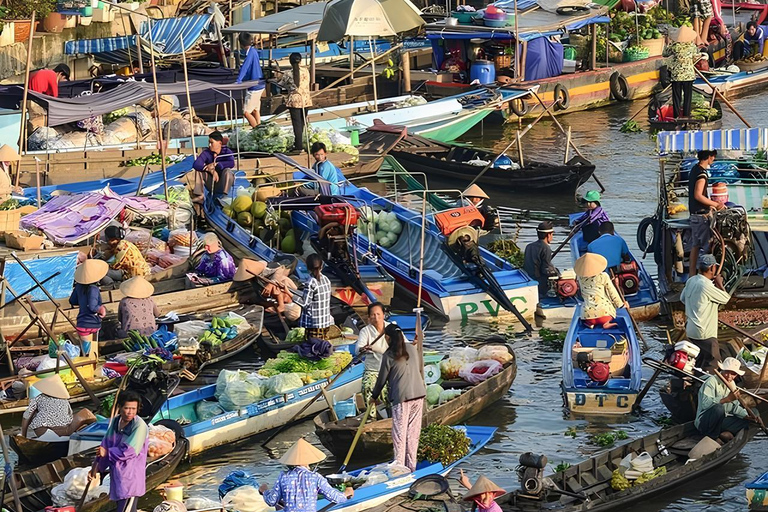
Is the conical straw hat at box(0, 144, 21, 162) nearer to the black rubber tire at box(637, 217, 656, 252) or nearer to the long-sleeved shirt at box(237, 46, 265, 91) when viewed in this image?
the long-sleeved shirt at box(237, 46, 265, 91)

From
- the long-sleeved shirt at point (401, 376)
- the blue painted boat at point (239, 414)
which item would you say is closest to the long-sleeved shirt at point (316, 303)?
the blue painted boat at point (239, 414)

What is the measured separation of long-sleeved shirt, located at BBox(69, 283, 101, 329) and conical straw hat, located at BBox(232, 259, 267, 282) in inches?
93.4

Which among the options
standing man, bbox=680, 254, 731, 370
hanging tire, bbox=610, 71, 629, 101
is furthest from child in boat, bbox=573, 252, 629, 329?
hanging tire, bbox=610, 71, 629, 101

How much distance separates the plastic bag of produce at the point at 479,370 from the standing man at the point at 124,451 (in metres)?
5.20

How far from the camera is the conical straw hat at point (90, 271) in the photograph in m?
17.5

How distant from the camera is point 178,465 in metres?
15.4

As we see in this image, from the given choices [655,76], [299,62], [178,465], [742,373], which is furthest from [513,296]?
[655,76]

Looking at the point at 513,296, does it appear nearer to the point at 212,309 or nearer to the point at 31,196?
the point at 212,309

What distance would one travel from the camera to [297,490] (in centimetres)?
1232

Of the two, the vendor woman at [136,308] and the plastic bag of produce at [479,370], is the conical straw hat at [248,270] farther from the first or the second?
the plastic bag of produce at [479,370]

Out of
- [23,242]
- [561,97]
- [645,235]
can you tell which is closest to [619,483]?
[645,235]

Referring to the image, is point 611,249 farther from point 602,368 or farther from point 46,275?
point 46,275

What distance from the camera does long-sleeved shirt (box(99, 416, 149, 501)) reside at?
487 inches

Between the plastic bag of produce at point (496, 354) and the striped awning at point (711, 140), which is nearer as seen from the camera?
the plastic bag of produce at point (496, 354)
